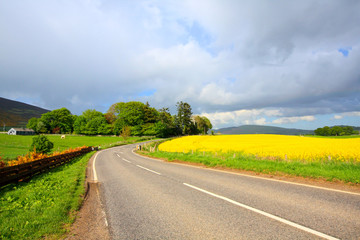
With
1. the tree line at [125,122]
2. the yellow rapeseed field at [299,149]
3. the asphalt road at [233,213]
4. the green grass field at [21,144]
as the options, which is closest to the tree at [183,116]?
the tree line at [125,122]

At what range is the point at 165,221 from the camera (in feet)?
14.6

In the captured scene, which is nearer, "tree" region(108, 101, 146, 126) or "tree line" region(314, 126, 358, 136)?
"tree" region(108, 101, 146, 126)

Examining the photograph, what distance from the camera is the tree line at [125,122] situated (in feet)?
261

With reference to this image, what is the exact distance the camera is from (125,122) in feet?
264

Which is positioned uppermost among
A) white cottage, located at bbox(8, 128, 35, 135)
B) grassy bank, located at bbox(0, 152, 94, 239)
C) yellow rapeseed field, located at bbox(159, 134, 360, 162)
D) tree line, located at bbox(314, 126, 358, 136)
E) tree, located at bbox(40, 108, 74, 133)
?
tree, located at bbox(40, 108, 74, 133)

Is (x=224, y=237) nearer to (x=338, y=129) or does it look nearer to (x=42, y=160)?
(x=42, y=160)

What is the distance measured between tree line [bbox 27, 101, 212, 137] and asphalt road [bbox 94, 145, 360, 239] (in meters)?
70.8

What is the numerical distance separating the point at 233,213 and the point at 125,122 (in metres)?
80.0

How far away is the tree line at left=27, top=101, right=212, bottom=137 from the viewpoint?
79688 mm

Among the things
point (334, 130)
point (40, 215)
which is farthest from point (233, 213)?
point (334, 130)

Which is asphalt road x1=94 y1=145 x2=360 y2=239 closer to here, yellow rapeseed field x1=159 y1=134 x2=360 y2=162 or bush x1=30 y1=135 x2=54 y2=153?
yellow rapeseed field x1=159 y1=134 x2=360 y2=162

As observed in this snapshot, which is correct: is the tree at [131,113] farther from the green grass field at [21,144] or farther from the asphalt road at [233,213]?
the asphalt road at [233,213]

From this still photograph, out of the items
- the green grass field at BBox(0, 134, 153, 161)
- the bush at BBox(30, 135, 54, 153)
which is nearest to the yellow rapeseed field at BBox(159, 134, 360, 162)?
the bush at BBox(30, 135, 54, 153)

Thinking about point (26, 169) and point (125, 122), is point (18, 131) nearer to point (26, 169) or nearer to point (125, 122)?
point (125, 122)
